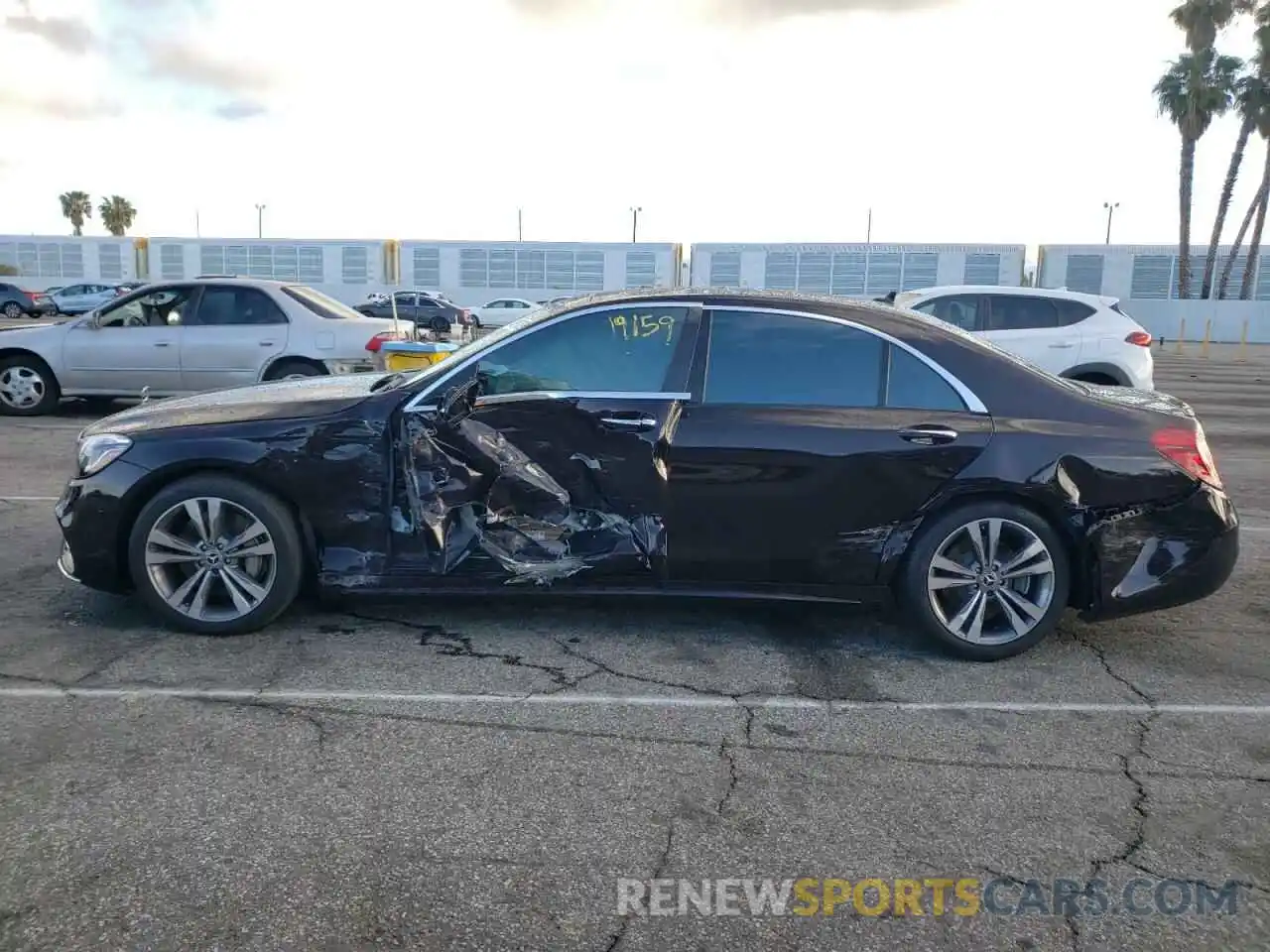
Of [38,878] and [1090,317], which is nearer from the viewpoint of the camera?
[38,878]

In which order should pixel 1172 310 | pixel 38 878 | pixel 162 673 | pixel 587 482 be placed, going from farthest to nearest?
pixel 1172 310 → pixel 587 482 → pixel 162 673 → pixel 38 878

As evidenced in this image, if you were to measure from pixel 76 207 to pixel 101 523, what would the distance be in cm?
9742

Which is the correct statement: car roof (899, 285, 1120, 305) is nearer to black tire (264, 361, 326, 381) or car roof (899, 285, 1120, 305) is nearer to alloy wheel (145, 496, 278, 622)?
black tire (264, 361, 326, 381)

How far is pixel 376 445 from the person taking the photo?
467cm

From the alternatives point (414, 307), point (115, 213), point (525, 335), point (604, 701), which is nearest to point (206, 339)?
point (525, 335)

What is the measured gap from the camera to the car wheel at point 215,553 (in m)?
4.64

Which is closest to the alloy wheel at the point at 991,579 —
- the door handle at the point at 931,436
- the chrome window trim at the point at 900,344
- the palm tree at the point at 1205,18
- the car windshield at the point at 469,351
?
the door handle at the point at 931,436

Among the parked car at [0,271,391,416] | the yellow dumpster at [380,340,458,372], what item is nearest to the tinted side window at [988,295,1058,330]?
the yellow dumpster at [380,340,458,372]

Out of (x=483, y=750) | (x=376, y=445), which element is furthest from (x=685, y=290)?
(x=483, y=750)

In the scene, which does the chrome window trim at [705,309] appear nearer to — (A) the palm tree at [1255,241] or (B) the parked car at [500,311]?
(B) the parked car at [500,311]

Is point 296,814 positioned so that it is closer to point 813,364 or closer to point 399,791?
point 399,791

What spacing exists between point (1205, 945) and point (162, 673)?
3.78 m

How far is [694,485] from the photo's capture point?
15.0ft

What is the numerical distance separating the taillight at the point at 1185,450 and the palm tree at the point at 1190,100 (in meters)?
45.8
